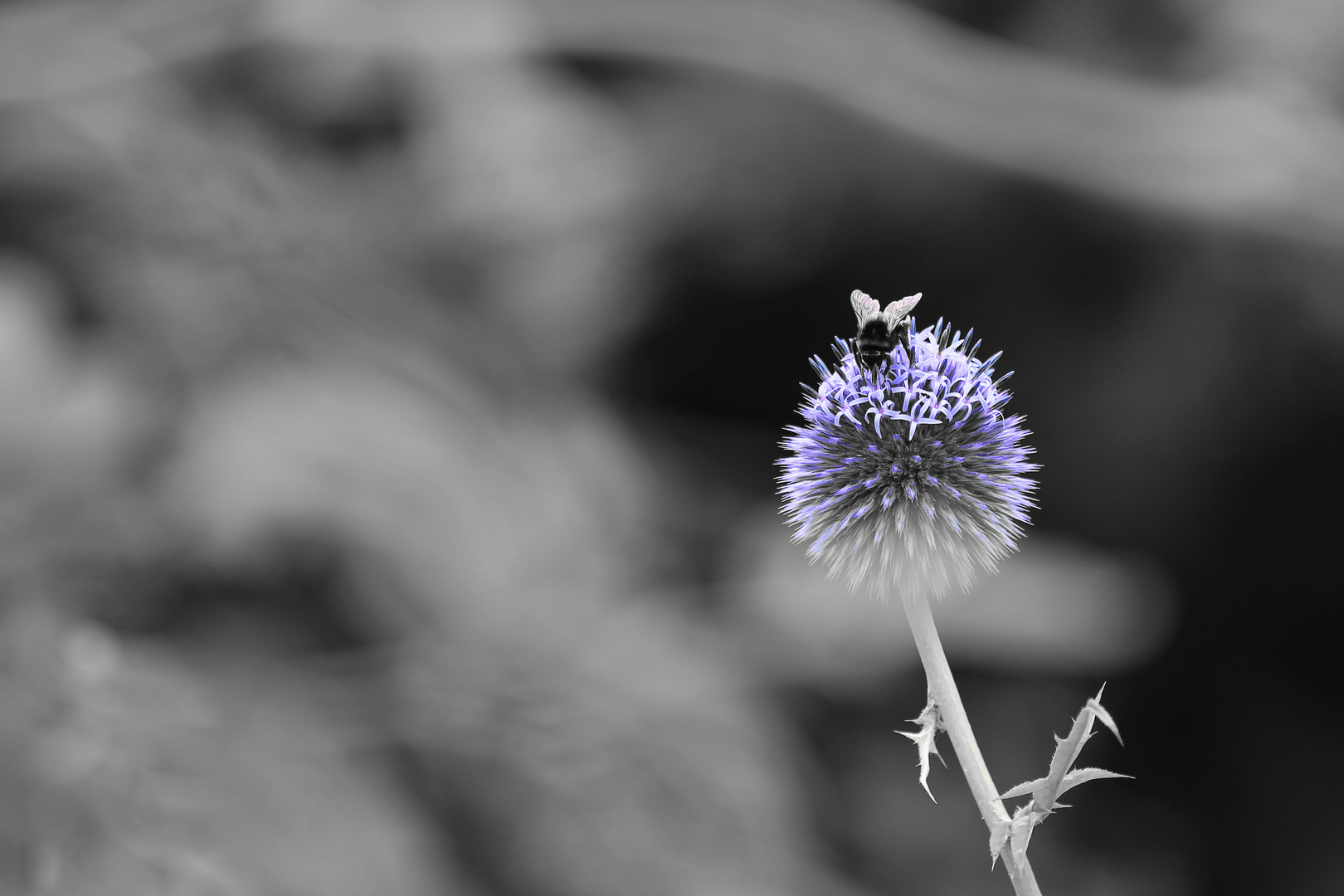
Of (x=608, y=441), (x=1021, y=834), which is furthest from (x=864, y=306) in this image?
(x=608, y=441)

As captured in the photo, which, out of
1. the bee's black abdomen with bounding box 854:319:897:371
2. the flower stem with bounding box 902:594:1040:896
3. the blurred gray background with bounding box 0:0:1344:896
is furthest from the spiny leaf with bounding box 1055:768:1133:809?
the blurred gray background with bounding box 0:0:1344:896

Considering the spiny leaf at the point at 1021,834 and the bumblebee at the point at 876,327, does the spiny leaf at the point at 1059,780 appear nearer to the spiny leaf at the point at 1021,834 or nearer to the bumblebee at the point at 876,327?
the spiny leaf at the point at 1021,834

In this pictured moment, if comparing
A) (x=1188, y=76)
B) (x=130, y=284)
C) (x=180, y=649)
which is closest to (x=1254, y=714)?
(x=1188, y=76)

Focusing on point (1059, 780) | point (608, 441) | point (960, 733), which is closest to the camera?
point (960, 733)

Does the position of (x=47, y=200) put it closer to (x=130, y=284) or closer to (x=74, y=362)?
(x=130, y=284)

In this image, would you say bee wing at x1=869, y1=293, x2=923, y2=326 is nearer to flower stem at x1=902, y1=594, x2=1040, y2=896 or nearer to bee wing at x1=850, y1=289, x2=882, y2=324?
bee wing at x1=850, y1=289, x2=882, y2=324

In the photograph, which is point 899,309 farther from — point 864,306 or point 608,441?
point 608,441

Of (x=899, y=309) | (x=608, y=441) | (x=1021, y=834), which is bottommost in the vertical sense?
(x=1021, y=834)
